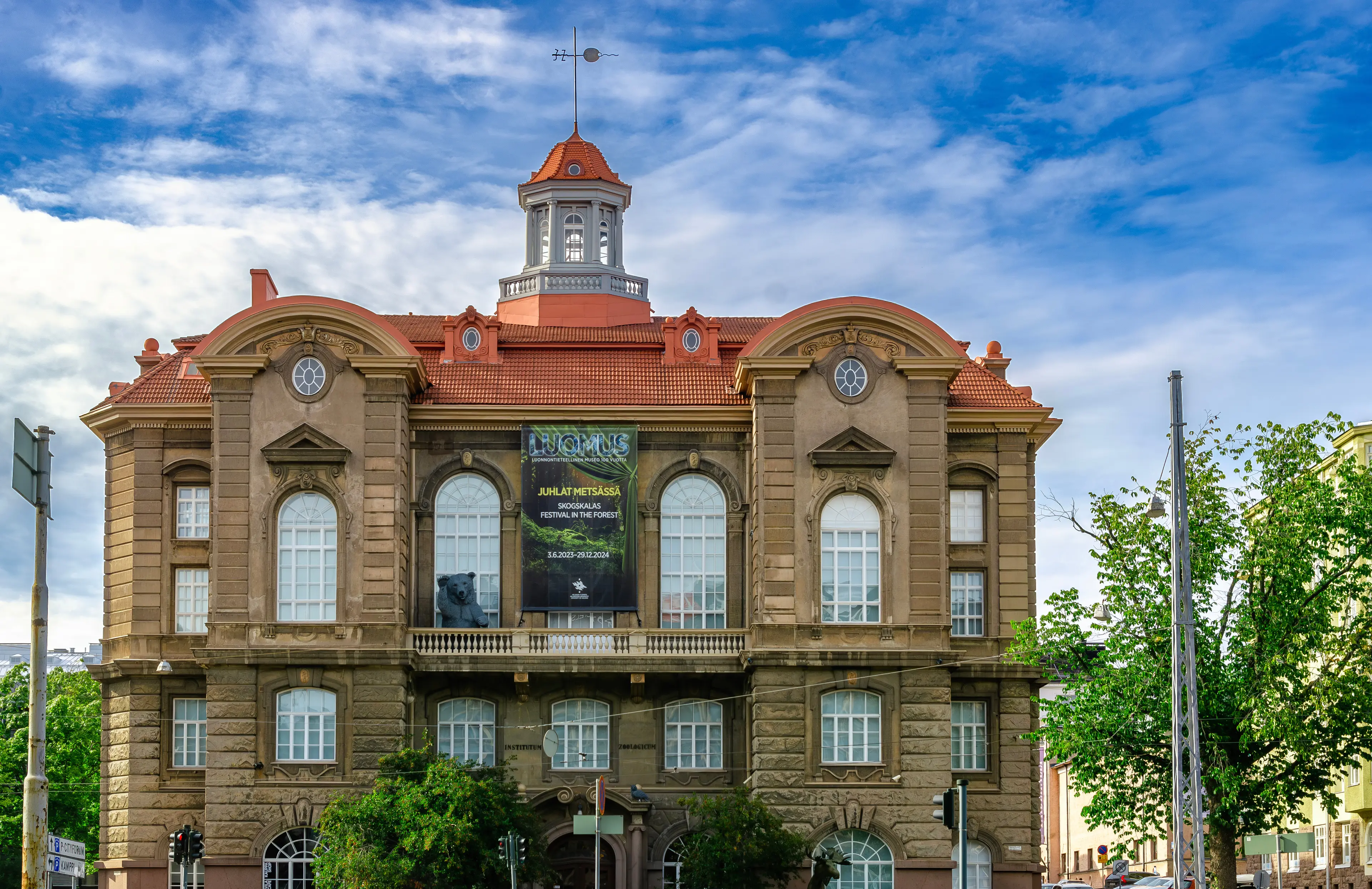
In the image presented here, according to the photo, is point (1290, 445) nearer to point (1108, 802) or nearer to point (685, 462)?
point (1108, 802)

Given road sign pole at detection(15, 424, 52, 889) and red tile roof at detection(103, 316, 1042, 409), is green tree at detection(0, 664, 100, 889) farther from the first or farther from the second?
road sign pole at detection(15, 424, 52, 889)

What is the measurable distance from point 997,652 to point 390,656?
18.1 m

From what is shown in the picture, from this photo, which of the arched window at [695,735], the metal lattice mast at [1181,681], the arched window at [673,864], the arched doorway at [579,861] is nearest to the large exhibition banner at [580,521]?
the arched window at [695,735]

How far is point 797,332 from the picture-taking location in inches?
2179

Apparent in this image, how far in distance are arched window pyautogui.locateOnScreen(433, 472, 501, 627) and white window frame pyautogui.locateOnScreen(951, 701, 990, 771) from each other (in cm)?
1426

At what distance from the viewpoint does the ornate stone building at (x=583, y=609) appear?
5344 centimetres

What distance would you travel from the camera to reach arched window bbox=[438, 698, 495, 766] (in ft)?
181

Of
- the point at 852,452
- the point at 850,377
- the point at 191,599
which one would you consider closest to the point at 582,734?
the point at 852,452

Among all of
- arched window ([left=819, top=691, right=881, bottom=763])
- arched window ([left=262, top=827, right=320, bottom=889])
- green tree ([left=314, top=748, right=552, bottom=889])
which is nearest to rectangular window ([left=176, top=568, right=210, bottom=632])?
arched window ([left=262, top=827, right=320, bottom=889])

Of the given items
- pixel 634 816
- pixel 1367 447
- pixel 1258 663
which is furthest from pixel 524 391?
pixel 1367 447

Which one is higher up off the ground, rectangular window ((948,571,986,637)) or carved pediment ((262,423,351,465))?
carved pediment ((262,423,351,465))

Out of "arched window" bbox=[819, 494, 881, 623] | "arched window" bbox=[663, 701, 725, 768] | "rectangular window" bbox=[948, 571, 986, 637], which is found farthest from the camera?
"rectangular window" bbox=[948, 571, 986, 637]

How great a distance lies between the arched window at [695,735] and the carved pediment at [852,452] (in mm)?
7993

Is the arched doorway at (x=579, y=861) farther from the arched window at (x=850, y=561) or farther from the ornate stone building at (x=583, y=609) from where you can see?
the arched window at (x=850, y=561)
